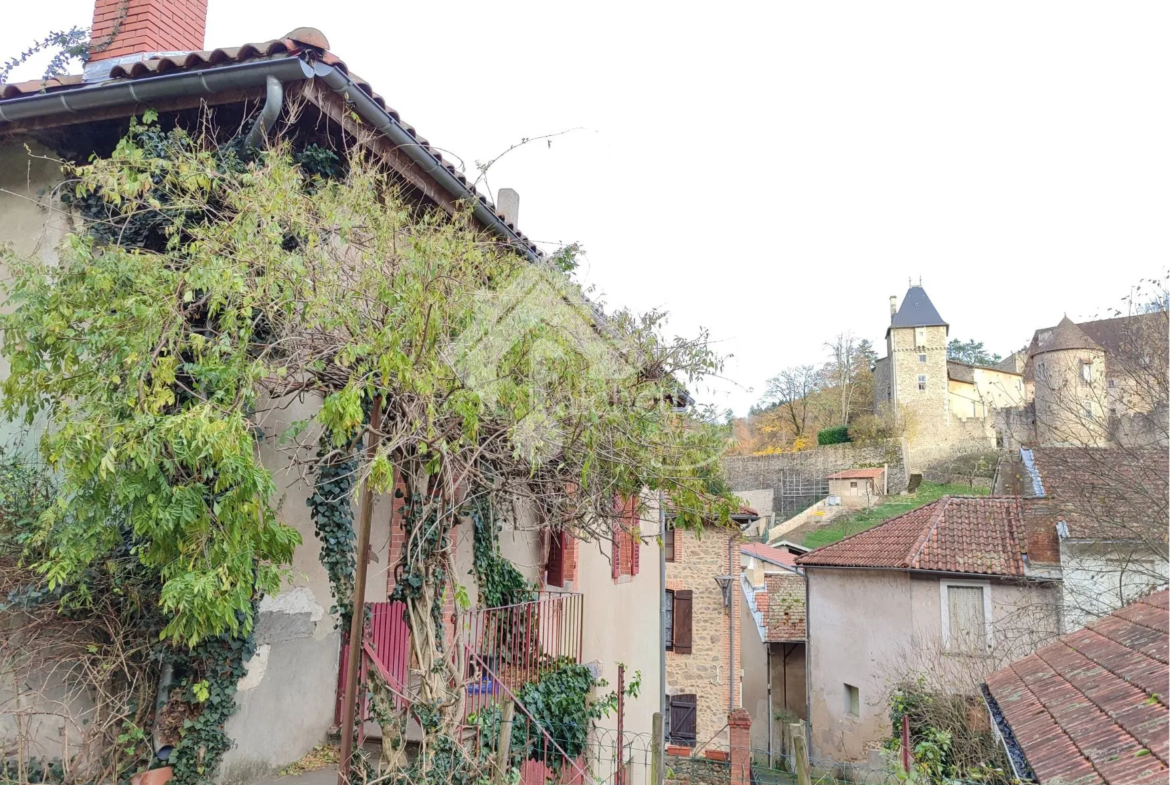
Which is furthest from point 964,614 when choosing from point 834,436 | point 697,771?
point 834,436

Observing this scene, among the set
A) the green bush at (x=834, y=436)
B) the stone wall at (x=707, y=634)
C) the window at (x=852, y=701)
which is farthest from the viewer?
the green bush at (x=834, y=436)

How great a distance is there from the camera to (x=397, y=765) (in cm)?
407

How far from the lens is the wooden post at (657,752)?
25.4 feet

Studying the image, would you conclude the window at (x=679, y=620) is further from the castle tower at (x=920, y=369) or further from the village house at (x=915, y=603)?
the castle tower at (x=920, y=369)

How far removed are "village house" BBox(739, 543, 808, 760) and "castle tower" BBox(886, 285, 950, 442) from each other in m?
31.2

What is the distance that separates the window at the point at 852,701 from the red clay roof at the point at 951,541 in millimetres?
2830

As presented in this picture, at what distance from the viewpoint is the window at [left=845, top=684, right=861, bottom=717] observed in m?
15.6

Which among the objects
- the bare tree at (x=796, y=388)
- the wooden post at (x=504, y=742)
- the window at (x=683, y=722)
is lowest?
the window at (x=683, y=722)

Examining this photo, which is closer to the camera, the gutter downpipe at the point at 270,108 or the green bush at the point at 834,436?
the gutter downpipe at the point at 270,108

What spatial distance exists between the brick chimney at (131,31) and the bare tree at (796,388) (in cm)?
4993

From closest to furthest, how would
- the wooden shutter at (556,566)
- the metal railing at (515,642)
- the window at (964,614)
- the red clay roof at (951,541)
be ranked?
1. the metal railing at (515,642)
2. the wooden shutter at (556,566)
3. the window at (964,614)
4. the red clay roof at (951,541)

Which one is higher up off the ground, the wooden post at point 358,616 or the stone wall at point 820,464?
the stone wall at point 820,464

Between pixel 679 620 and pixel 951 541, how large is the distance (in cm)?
617

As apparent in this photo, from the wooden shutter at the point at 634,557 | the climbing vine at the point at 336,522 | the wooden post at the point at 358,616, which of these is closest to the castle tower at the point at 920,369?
the wooden shutter at the point at 634,557
